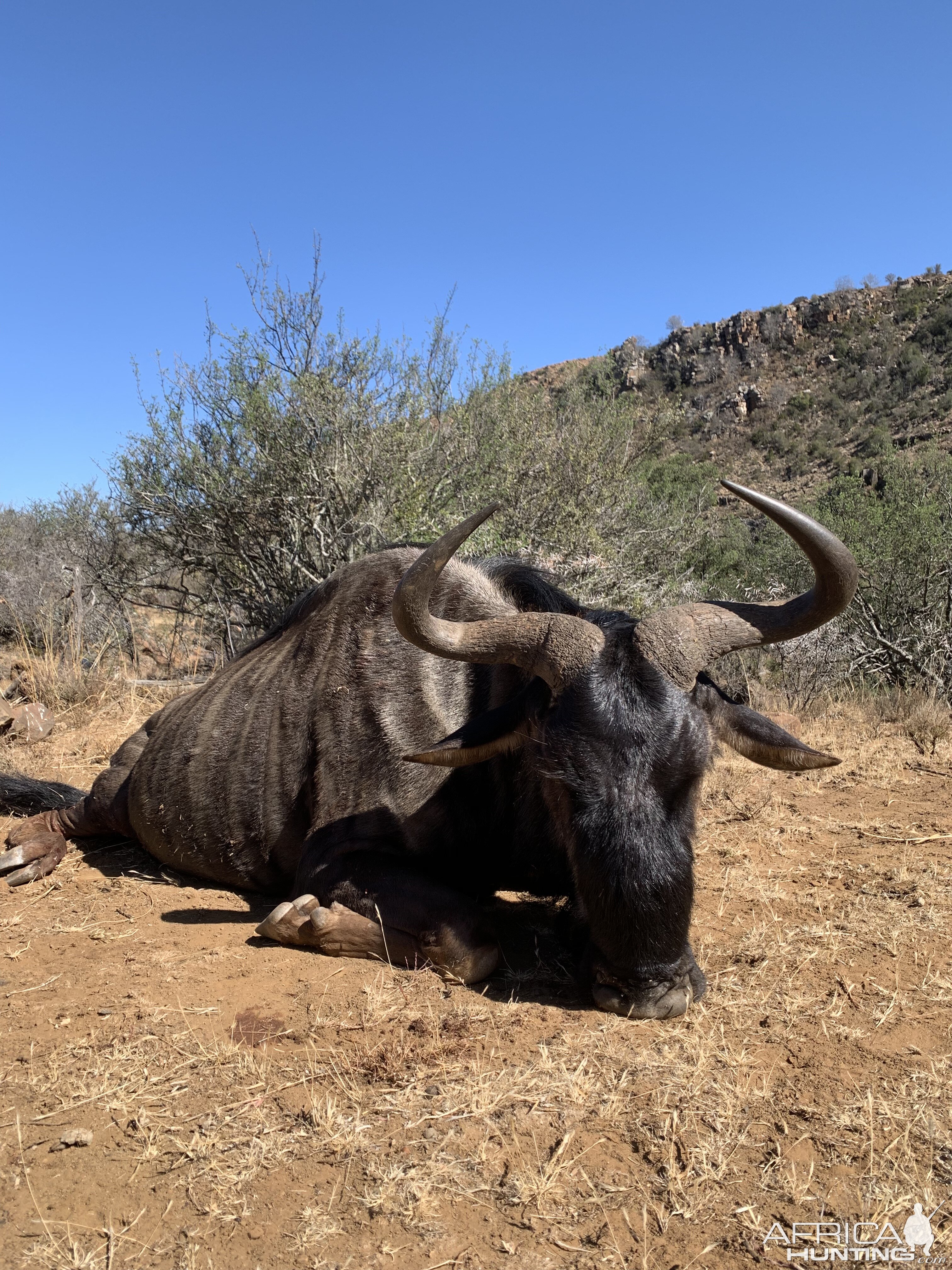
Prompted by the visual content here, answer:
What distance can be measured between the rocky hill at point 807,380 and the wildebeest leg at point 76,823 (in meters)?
20.9

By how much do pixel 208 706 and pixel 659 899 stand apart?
308 cm

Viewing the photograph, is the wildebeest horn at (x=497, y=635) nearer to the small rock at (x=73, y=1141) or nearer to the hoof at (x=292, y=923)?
the hoof at (x=292, y=923)

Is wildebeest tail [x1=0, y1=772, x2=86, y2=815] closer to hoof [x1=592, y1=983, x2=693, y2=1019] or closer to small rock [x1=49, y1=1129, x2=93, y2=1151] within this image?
small rock [x1=49, y1=1129, x2=93, y2=1151]

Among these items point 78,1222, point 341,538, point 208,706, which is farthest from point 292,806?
point 341,538

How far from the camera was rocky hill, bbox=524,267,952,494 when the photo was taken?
33281 mm

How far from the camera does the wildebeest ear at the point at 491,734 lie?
340 centimetres

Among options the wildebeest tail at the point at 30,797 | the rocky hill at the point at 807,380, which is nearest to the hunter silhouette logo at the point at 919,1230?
the wildebeest tail at the point at 30,797

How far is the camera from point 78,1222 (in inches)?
82.9

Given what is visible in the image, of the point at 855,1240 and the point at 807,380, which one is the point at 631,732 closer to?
the point at 855,1240

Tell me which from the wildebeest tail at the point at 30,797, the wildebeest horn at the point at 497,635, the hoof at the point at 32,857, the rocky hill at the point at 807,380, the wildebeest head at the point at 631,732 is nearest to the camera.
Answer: the wildebeest head at the point at 631,732

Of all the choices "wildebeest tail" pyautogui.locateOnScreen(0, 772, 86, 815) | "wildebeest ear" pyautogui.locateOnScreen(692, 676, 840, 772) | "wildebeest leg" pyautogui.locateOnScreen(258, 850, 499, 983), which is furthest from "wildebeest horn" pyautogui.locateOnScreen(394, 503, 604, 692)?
"wildebeest tail" pyautogui.locateOnScreen(0, 772, 86, 815)

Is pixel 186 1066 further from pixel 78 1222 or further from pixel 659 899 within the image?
pixel 659 899

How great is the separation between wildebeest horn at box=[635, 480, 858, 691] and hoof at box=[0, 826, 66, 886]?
371 cm

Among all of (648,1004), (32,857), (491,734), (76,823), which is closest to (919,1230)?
(648,1004)
